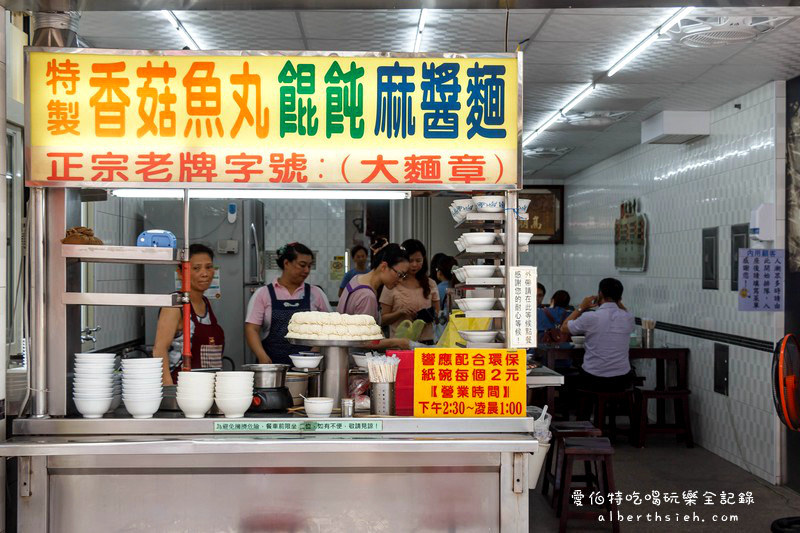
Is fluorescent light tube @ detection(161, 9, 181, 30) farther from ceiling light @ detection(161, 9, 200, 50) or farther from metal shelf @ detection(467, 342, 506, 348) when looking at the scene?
metal shelf @ detection(467, 342, 506, 348)

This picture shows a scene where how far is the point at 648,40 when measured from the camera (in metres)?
5.20

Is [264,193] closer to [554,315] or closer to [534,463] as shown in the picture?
[534,463]

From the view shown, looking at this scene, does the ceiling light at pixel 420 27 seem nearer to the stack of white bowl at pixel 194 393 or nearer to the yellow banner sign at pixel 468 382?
the yellow banner sign at pixel 468 382

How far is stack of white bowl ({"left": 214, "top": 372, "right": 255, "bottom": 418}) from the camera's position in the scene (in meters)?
3.32

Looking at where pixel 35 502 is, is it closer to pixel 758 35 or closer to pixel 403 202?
pixel 758 35

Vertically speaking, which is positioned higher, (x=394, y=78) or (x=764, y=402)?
(x=394, y=78)

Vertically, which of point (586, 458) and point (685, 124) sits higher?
point (685, 124)

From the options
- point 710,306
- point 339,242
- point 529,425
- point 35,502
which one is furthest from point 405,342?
point 339,242

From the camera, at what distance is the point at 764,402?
20.7 ft

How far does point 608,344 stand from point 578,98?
2256 mm

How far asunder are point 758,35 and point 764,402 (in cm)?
291

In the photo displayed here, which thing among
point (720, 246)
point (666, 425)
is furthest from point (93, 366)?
point (666, 425)

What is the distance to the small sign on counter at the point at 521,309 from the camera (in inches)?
132

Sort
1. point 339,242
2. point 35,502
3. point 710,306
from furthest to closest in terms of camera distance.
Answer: point 339,242
point 710,306
point 35,502
